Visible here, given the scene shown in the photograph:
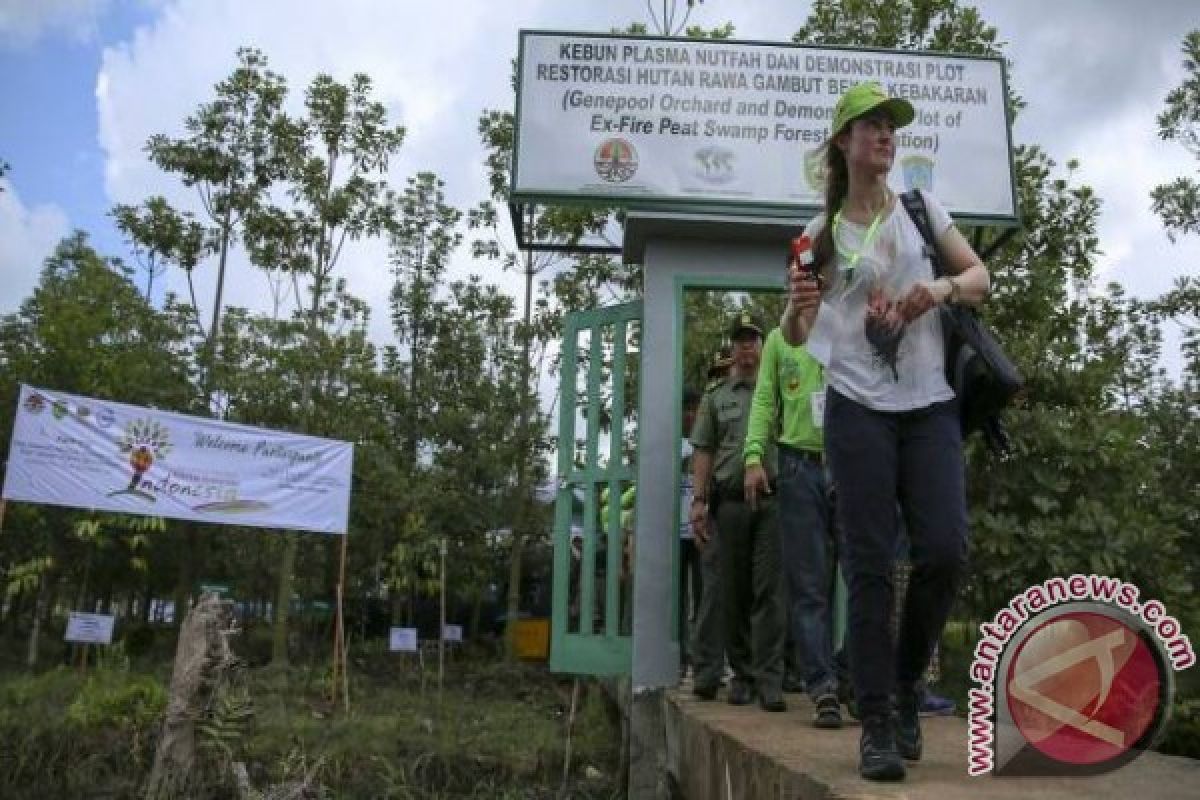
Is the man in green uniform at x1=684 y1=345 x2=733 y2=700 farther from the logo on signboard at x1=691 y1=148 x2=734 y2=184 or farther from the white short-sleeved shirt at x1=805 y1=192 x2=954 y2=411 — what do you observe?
the white short-sleeved shirt at x1=805 y1=192 x2=954 y2=411

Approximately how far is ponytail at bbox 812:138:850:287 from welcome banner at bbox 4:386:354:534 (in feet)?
23.1

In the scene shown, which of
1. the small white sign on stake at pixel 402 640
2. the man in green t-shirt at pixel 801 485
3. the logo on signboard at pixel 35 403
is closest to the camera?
the man in green t-shirt at pixel 801 485

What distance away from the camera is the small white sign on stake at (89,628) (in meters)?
8.49

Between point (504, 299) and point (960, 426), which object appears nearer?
point (960, 426)

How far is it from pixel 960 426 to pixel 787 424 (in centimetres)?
153

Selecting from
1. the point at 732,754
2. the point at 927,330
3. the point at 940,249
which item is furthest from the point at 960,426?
the point at 732,754

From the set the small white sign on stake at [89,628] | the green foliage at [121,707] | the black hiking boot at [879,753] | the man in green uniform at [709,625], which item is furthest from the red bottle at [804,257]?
the small white sign on stake at [89,628]

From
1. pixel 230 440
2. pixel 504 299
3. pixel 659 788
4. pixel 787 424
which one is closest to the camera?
pixel 787 424

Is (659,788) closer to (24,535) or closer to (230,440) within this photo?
(230,440)

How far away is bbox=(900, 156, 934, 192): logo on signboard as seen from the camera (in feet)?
17.2

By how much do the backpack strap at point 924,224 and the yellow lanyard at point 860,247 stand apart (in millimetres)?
76

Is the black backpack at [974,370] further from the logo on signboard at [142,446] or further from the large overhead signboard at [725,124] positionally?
the logo on signboard at [142,446]

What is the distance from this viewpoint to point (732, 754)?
286 cm

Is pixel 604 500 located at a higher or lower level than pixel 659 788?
higher
